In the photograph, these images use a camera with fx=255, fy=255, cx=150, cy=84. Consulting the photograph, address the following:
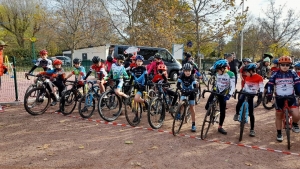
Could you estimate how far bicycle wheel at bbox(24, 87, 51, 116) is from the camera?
678 centimetres

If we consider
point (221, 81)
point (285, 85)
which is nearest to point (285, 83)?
point (285, 85)

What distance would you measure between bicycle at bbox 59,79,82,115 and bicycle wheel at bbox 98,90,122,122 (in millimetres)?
864

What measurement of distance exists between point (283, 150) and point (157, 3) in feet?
48.4

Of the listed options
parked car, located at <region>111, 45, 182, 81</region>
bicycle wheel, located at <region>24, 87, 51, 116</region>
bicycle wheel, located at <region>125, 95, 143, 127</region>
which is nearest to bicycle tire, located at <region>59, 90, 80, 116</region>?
bicycle wheel, located at <region>24, 87, 51, 116</region>

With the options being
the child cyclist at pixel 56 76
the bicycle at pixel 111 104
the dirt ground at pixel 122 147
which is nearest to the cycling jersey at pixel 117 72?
the bicycle at pixel 111 104

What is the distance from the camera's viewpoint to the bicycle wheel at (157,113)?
19.4 feet

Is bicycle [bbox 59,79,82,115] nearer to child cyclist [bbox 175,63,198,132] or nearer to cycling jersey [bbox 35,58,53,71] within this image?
cycling jersey [bbox 35,58,53,71]

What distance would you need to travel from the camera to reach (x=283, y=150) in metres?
4.75

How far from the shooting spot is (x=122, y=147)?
4719 millimetres

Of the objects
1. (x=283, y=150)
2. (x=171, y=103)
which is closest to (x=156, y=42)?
(x=171, y=103)

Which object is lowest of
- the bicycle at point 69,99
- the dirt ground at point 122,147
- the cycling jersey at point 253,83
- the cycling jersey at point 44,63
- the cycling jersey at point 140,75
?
the dirt ground at point 122,147

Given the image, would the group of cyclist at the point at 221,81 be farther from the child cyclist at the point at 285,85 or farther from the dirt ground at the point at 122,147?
the dirt ground at the point at 122,147

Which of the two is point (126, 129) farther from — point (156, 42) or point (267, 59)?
point (156, 42)

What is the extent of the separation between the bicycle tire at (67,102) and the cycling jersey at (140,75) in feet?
6.01
